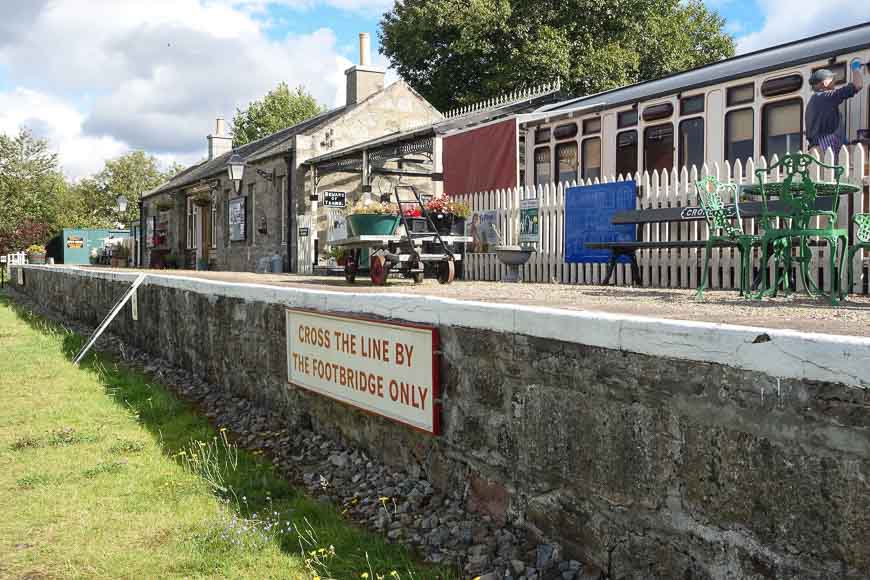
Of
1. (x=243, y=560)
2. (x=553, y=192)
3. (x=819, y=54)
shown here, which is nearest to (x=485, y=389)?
(x=243, y=560)

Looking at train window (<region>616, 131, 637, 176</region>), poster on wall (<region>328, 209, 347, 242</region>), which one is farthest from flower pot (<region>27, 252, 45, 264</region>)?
train window (<region>616, 131, 637, 176</region>)

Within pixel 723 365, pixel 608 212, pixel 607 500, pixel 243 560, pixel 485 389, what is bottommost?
pixel 243 560

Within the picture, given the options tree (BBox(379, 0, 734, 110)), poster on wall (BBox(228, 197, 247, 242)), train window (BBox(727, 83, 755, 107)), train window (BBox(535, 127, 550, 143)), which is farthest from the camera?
tree (BBox(379, 0, 734, 110))

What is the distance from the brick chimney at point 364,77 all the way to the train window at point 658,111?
12.6 metres

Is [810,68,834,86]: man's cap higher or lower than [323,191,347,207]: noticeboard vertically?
higher

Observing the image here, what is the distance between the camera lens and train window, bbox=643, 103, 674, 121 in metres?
10.7

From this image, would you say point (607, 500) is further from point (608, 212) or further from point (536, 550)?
point (608, 212)

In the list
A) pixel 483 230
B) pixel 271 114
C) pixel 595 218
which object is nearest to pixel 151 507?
pixel 595 218

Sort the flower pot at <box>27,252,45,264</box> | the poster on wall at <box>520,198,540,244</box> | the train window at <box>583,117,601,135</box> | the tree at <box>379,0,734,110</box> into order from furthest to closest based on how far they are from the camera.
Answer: the flower pot at <box>27,252,45,264</box>, the tree at <box>379,0,734,110</box>, the train window at <box>583,117,601,135</box>, the poster on wall at <box>520,198,540,244</box>

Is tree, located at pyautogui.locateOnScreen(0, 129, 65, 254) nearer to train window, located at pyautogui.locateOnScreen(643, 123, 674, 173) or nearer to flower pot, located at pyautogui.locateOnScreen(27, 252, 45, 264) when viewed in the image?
flower pot, located at pyautogui.locateOnScreen(27, 252, 45, 264)

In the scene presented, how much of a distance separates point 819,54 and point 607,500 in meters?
7.83

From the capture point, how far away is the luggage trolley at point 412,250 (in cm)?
848

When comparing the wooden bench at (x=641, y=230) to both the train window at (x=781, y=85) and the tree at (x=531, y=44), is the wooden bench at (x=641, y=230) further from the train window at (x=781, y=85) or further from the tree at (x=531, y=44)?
the tree at (x=531, y=44)

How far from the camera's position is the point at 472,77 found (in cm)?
2972
